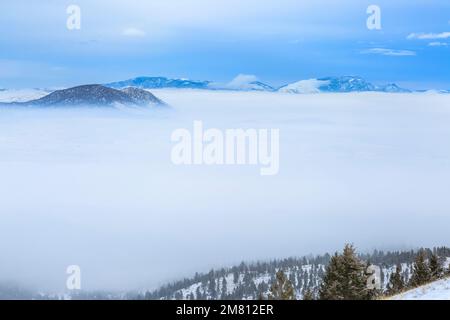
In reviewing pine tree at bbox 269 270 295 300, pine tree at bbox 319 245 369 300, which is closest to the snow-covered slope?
pine tree at bbox 319 245 369 300

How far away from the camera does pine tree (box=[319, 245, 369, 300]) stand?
27.2 m

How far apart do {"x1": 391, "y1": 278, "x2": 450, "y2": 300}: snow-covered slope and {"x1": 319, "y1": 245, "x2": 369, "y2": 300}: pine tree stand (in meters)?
5.08

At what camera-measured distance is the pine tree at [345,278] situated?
89.4ft

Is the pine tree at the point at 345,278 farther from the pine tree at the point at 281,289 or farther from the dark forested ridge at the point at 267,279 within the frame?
the dark forested ridge at the point at 267,279

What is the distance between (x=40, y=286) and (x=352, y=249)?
163m

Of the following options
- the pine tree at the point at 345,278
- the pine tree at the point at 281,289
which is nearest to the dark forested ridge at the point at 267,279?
the pine tree at the point at 345,278

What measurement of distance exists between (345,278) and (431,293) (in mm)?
8388

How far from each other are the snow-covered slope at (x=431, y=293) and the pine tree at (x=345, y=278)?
508 cm

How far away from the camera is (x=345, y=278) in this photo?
28.8 meters

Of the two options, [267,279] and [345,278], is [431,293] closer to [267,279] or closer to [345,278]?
[345,278]

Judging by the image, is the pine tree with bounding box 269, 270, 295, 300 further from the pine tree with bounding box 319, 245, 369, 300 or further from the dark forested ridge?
the dark forested ridge

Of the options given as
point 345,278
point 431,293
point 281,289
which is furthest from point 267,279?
point 431,293
